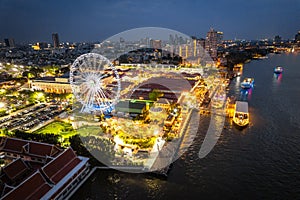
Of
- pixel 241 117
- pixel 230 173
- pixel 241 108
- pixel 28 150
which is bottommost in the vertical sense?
pixel 230 173

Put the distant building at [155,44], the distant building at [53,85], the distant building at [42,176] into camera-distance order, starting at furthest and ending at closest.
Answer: the distant building at [155,44]
the distant building at [53,85]
the distant building at [42,176]

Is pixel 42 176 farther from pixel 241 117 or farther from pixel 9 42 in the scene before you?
pixel 9 42

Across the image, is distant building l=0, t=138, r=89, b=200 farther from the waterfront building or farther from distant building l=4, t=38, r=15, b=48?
distant building l=4, t=38, r=15, b=48

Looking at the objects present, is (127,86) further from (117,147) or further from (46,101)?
(117,147)

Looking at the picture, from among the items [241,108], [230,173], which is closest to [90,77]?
[230,173]

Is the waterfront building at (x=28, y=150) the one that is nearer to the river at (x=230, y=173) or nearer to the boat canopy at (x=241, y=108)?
the river at (x=230, y=173)

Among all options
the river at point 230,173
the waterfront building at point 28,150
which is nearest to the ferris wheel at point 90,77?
the waterfront building at point 28,150

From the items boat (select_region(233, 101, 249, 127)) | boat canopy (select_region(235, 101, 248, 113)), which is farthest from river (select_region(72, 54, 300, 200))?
boat canopy (select_region(235, 101, 248, 113))

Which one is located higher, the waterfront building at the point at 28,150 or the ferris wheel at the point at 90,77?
the ferris wheel at the point at 90,77

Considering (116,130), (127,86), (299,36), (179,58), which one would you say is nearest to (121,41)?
(179,58)
